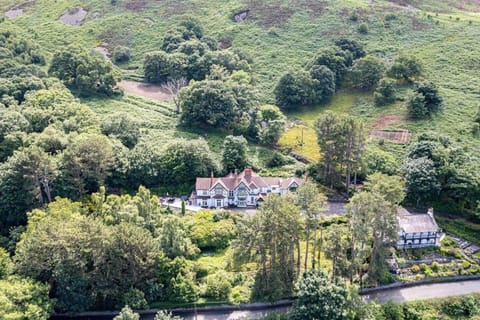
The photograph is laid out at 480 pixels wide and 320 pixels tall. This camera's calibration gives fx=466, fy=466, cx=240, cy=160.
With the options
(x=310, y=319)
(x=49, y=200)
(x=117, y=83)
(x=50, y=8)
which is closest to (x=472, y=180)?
(x=310, y=319)

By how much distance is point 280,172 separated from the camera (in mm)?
72938

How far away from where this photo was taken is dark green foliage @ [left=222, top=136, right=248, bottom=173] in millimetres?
71188

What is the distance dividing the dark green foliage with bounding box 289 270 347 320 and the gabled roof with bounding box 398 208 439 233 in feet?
51.2

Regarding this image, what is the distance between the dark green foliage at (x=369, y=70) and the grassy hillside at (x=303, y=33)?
3814 mm

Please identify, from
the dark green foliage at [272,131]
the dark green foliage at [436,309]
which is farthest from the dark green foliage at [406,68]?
the dark green foliage at [436,309]

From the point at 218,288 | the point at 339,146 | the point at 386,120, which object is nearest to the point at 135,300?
the point at 218,288

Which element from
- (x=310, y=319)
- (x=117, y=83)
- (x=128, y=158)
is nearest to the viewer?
(x=310, y=319)

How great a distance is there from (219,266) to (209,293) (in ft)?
15.5

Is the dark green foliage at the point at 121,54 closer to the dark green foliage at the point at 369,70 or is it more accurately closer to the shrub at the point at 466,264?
the dark green foliage at the point at 369,70

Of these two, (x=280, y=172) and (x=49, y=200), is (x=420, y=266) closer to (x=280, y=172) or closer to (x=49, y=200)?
(x=280, y=172)

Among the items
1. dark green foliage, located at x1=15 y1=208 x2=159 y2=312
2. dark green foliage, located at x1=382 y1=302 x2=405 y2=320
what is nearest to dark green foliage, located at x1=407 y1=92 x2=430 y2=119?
dark green foliage, located at x1=382 y1=302 x2=405 y2=320

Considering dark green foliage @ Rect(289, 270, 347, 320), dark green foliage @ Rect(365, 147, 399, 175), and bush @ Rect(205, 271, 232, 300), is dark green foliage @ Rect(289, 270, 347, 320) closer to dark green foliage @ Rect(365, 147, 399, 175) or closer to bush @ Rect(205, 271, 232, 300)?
bush @ Rect(205, 271, 232, 300)

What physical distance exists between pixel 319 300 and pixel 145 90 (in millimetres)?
72624

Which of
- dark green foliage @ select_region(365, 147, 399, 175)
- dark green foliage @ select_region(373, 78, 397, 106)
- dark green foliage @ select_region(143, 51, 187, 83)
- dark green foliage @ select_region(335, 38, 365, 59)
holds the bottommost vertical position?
dark green foliage @ select_region(365, 147, 399, 175)
